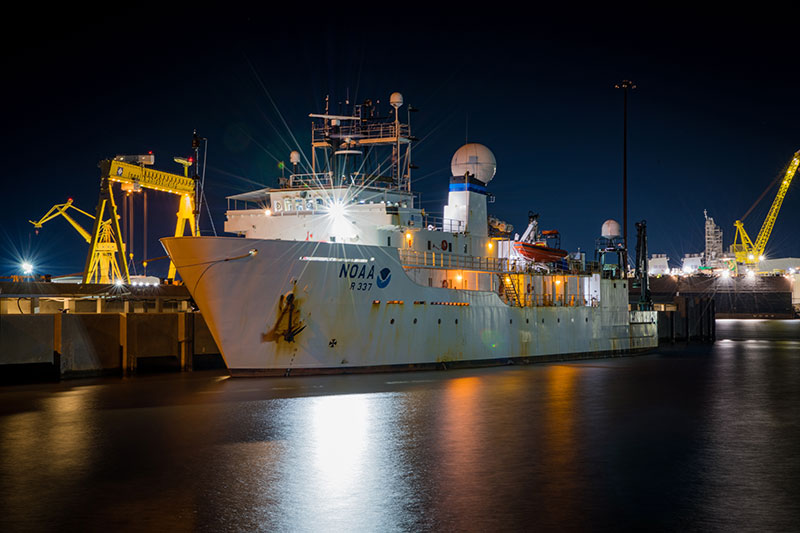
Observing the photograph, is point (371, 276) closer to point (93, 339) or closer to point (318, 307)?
point (318, 307)

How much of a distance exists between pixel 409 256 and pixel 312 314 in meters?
5.23

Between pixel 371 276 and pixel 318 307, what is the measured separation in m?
2.14

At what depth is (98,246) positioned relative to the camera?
46.5m

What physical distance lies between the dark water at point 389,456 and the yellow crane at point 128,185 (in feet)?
65.2

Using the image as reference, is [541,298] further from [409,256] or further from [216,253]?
[216,253]

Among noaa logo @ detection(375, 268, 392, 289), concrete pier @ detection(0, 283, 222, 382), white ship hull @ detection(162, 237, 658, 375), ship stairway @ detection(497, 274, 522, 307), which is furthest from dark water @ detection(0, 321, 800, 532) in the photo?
ship stairway @ detection(497, 274, 522, 307)

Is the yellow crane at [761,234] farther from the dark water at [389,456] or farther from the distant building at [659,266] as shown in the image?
the dark water at [389,456]

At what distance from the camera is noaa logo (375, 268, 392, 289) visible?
2544cm

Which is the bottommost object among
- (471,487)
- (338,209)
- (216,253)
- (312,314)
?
(471,487)

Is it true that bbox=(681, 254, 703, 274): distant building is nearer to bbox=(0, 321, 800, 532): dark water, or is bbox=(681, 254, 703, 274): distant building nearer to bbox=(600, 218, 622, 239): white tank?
bbox=(600, 218, 622, 239): white tank

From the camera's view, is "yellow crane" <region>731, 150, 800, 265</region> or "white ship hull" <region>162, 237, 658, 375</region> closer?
"white ship hull" <region>162, 237, 658, 375</region>

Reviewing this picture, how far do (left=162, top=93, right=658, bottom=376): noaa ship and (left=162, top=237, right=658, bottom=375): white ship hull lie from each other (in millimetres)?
37

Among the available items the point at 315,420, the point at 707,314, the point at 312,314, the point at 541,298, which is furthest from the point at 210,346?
the point at 707,314

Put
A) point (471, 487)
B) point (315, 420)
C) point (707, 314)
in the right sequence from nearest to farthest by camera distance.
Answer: point (471, 487) < point (315, 420) < point (707, 314)
